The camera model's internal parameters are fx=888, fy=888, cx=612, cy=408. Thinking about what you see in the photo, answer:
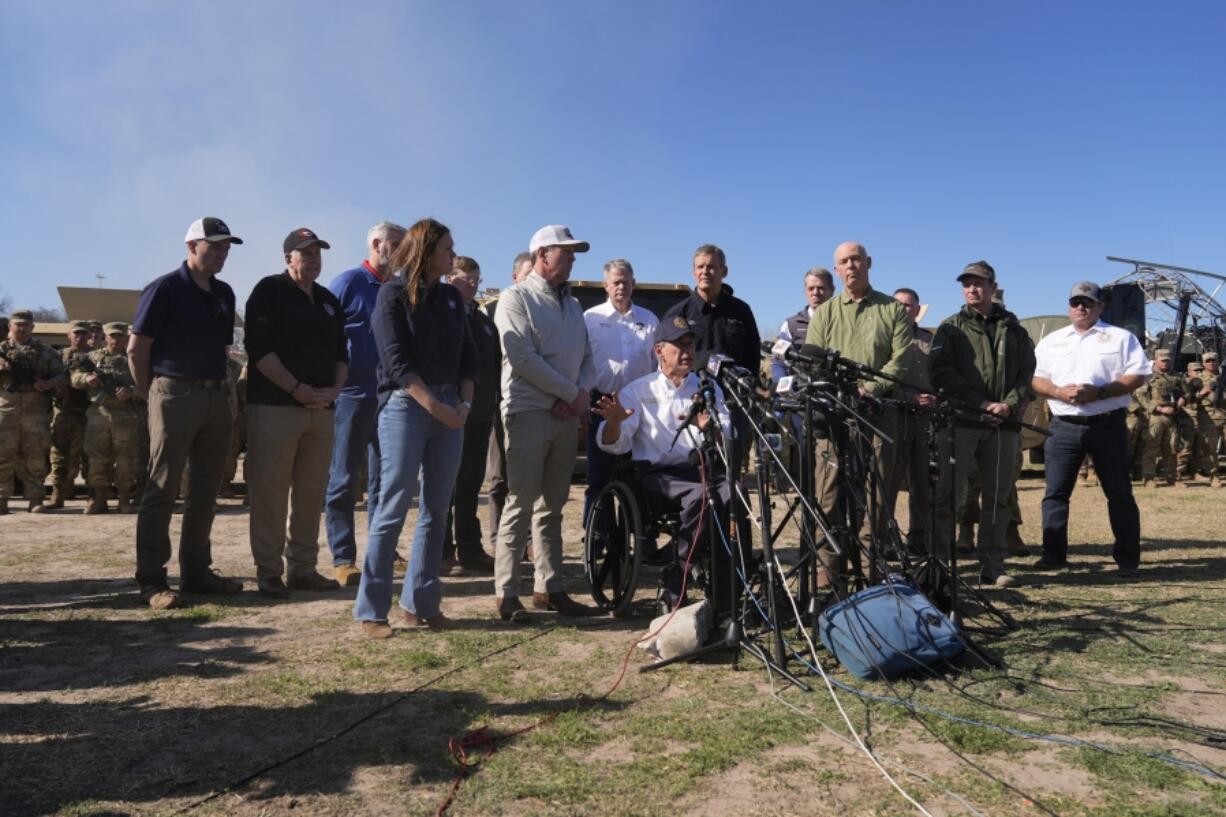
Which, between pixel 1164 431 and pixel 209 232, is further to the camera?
pixel 1164 431

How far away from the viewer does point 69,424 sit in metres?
9.83

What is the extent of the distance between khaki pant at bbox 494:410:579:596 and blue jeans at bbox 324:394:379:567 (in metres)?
1.25

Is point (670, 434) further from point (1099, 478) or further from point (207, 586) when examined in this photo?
point (1099, 478)

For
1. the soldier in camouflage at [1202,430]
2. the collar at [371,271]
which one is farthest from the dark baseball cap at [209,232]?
the soldier in camouflage at [1202,430]

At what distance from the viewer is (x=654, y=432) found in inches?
198

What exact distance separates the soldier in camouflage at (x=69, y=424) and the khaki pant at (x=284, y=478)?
219 inches

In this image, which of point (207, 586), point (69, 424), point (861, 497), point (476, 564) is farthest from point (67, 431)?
point (861, 497)

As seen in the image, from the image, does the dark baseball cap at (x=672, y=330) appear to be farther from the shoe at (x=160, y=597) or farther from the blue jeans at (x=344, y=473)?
the shoe at (x=160, y=597)

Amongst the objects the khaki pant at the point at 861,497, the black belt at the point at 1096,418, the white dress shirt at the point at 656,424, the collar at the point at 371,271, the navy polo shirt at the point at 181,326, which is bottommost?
the khaki pant at the point at 861,497

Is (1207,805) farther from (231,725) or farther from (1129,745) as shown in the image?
(231,725)

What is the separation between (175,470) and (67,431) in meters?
5.84

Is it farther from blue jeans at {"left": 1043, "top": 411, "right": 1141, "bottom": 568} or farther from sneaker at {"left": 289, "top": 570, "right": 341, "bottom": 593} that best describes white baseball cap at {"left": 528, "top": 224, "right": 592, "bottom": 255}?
blue jeans at {"left": 1043, "top": 411, "right": 1141, "bottom": 568}

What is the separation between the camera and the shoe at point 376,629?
442cm

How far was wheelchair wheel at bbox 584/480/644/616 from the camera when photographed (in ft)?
15.5
